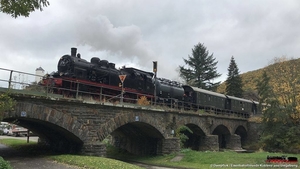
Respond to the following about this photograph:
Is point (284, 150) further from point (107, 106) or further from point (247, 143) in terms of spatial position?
point (107, 106)

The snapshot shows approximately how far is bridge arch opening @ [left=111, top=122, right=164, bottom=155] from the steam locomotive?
2801mm

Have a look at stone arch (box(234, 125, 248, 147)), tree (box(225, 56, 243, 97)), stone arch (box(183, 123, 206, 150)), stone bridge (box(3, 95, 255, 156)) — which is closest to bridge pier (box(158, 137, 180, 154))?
stone bridge (box(3, 95, 255, 156))

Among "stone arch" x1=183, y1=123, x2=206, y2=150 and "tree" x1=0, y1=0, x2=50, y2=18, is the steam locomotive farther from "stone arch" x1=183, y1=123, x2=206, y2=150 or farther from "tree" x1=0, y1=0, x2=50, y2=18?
"tree" x1=0, y1=0, x2=50, y2=18

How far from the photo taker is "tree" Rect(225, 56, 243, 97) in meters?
57.8

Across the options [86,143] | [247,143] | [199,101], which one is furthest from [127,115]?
[247,143]

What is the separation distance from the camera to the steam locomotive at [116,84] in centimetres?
1964

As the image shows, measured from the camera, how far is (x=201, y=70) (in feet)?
203

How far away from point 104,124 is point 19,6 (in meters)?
11.5

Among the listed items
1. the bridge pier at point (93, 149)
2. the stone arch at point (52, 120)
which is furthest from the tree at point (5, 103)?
the bridge pier at point (93, 149)

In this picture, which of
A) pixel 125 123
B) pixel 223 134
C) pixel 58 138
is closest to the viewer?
pixel 125 123

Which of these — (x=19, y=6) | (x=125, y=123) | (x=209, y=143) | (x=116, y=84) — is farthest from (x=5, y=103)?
(x=209, y=143)

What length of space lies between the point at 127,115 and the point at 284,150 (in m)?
21.2

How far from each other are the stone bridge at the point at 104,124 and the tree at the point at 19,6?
5724 millimetres

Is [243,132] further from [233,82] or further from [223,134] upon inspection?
[233,82]
